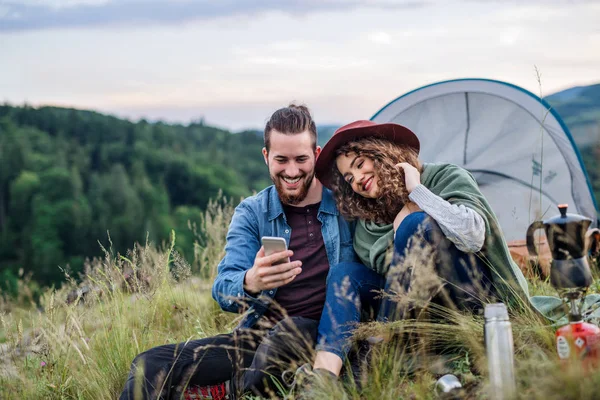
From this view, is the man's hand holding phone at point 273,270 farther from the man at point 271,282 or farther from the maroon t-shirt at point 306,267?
the maroon t-shirt at point 306,267

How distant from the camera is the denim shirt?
3086 mm

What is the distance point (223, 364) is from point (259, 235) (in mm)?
745

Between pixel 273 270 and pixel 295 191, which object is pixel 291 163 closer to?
pixel 295 191

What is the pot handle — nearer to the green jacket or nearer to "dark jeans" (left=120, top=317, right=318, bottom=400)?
the green jacket

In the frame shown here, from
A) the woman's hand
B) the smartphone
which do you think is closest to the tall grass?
the smartphone

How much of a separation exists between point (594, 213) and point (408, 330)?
11.4 ft

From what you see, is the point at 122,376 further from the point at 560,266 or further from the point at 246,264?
the point at 560,266

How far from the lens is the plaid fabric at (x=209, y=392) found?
117 inches

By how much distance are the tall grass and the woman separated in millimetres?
133

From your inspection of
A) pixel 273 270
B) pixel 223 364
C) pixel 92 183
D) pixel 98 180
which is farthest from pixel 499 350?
pixel 92 183

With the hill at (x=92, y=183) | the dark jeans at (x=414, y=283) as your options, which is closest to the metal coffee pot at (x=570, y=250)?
the dark jeans at (x=414, y=283)

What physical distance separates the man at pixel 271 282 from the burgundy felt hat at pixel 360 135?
9 centimetres

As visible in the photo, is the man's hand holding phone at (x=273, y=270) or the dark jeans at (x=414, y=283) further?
the man's hand holding phone at (x=273, y=270)

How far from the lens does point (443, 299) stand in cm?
275
